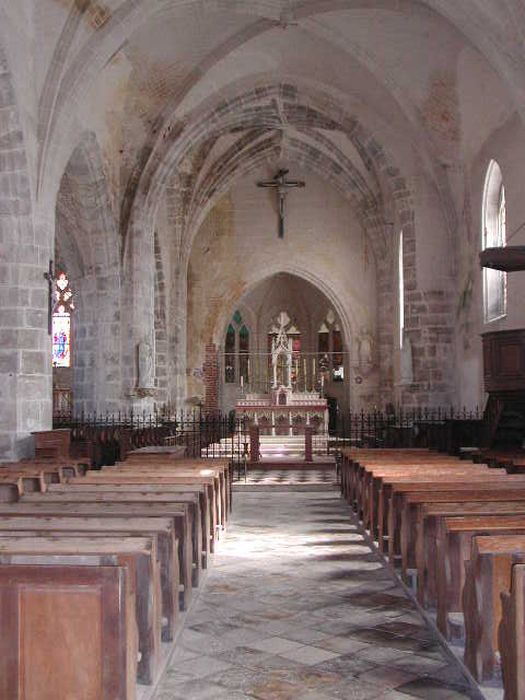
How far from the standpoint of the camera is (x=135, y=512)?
486 centimetres

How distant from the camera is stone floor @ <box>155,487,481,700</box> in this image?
3.95 m

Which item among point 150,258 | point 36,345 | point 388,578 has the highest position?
point 150,258

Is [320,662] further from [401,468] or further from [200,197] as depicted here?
[200,197]

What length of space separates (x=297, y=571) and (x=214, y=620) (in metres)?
1.61

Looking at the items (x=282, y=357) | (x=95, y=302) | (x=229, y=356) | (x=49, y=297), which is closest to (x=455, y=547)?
(x=49, y=297)

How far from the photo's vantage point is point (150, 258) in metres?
18.7

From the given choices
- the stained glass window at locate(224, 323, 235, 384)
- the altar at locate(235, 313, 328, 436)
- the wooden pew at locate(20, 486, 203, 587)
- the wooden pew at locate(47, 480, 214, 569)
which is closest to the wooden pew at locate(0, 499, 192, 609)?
the wooden pew at locate(20, 486, 203, 587)

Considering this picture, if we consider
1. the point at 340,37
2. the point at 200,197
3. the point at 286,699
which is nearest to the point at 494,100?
the point at 340,37

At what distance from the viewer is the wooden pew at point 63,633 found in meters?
3.00

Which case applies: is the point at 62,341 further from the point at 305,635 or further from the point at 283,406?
the point at 305,635

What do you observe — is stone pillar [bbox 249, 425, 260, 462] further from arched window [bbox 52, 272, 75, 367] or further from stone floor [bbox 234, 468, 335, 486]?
arched window [bbox 52, 272, 75, 367]

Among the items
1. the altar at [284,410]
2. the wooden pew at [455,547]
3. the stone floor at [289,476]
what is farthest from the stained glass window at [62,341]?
the wooden pew at [455,547]

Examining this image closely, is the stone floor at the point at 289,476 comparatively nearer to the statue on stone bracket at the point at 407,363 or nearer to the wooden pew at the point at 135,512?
the statue on stone bracket at the point at 407,363

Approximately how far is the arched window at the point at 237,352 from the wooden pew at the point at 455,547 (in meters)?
26.0
